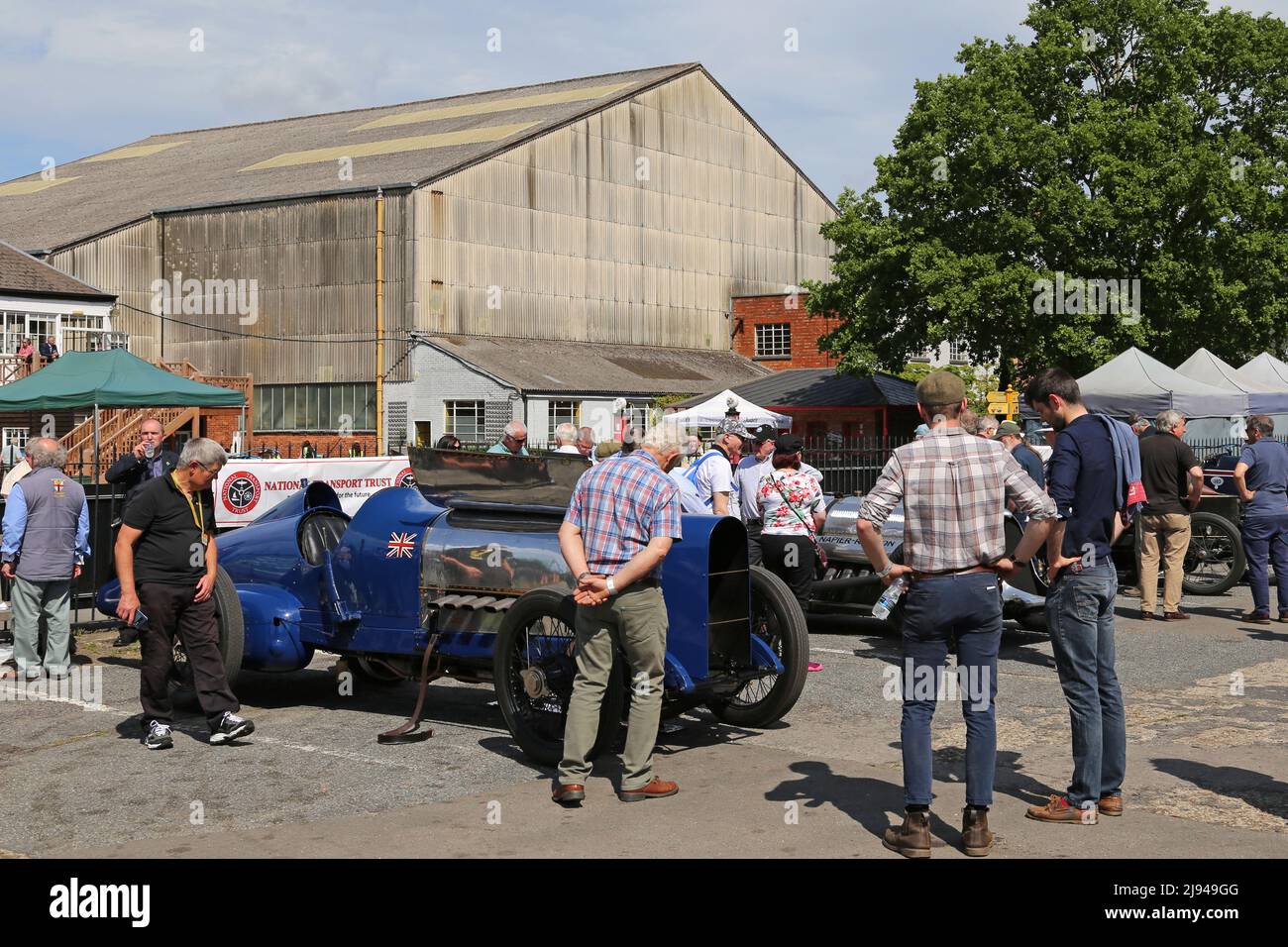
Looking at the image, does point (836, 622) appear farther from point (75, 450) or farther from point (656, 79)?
point (656, 79)

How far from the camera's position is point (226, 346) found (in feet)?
163

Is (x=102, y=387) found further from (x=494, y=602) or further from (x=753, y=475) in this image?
(x=494, y=602)

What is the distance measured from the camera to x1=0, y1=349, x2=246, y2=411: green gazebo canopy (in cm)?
1669

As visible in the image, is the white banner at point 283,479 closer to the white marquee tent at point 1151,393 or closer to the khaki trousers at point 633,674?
the khaki trousers at point 633,674

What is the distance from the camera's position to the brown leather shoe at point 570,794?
662 cm

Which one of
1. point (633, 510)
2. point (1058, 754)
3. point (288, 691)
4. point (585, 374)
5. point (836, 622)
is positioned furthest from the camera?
point (585, 374)

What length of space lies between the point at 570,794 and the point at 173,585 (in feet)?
9.84

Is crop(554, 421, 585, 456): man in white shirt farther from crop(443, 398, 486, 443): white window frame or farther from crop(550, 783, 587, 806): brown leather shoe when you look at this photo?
crop(443, 398, 486, 443): white window frame

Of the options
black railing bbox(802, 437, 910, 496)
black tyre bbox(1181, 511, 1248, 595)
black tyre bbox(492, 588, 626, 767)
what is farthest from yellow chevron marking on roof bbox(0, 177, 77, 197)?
black tyre bbox(492, 588, 626, 767)

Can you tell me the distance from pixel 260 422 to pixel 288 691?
41.2m

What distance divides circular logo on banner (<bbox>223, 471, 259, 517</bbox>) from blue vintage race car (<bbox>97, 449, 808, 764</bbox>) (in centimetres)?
748

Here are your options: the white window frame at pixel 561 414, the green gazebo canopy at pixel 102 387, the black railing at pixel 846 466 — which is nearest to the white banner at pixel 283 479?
the green gazebo canopy at pixel 102 387

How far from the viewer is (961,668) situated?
589cm

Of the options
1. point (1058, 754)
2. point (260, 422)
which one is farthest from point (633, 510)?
point (260, 422)
